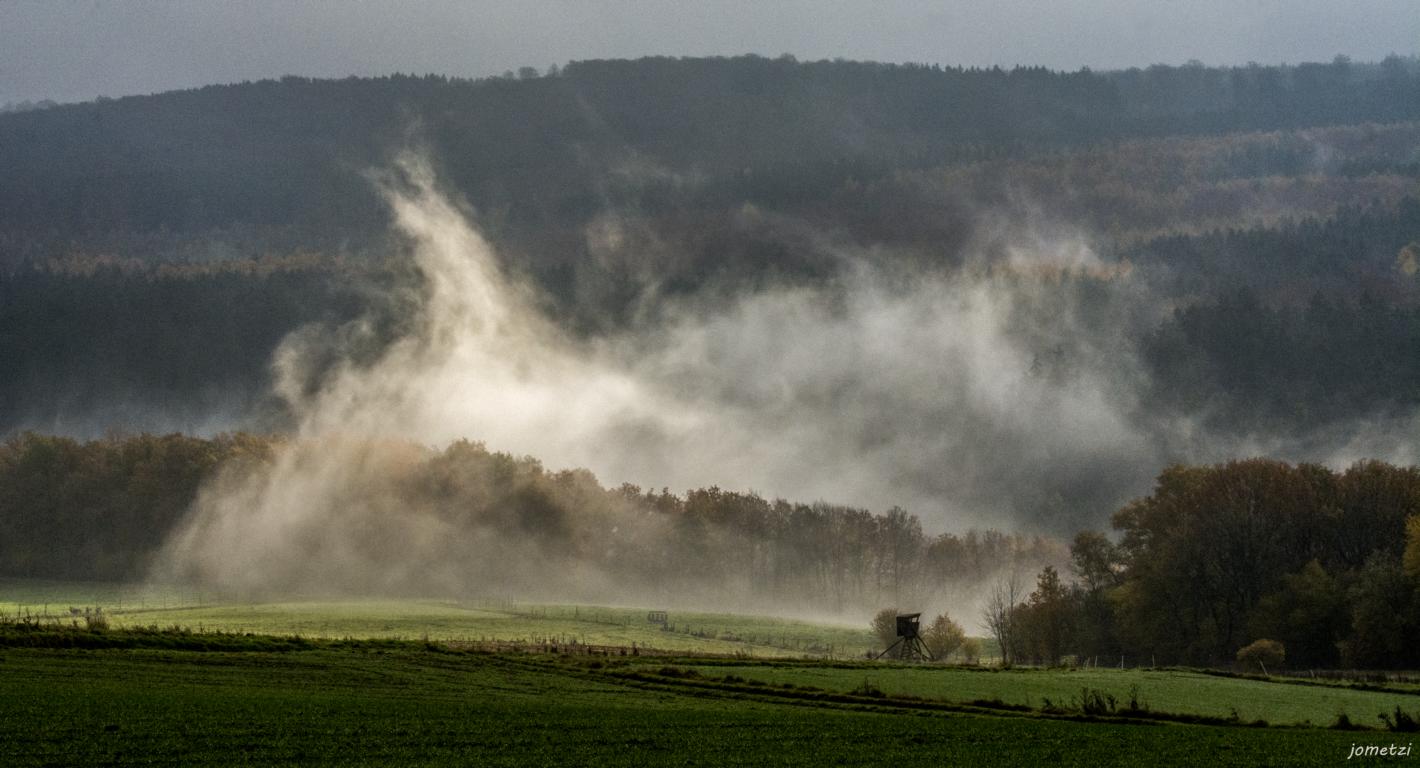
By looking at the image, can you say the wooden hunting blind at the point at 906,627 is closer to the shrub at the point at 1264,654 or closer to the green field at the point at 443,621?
the green field at the point at 443,621

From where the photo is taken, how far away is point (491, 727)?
41312mm

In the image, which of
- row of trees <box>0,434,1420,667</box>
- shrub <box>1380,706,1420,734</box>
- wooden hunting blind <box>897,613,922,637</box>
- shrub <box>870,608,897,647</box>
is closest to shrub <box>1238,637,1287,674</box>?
row of trees <box>0,434,1420,667</box>

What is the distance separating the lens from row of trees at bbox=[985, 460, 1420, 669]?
9756 cm

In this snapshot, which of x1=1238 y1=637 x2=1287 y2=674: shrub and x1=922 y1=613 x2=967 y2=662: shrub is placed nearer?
x1=1238 y1=637 x2=1287 y2=674: shrub

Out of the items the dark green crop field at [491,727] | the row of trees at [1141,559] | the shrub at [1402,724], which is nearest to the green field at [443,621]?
the row of trees at [1141,559]

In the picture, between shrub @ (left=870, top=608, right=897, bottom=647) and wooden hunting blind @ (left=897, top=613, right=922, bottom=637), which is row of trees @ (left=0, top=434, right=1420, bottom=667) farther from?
wooden hunting blind @ (left=897, top=613, right=922, bottom=637)

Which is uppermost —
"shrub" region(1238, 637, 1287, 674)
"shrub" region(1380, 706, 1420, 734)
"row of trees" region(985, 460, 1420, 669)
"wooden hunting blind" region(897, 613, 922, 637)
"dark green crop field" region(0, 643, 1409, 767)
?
"row of trees" region(985, 460, 1420, 669)

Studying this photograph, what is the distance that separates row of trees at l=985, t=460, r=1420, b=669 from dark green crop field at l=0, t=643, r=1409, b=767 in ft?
187

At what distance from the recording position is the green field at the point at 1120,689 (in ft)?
189

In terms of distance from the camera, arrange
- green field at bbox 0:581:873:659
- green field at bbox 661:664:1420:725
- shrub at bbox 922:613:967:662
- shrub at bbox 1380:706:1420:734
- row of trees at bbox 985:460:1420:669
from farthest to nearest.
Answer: shrub at bbox 922:613:967:662 < green field at bbox 0:581:873:659 < row of trees at bbox 985:460:1420:669 < green field at bbox 661:664:1420:725 < shrub at bbox 1380:706:1420:734

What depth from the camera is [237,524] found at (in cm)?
18625

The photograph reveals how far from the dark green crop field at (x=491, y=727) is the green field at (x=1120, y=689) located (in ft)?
20.1

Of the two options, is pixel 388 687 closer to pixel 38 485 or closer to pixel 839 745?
pixel 839 745

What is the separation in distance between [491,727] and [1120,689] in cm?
3914
